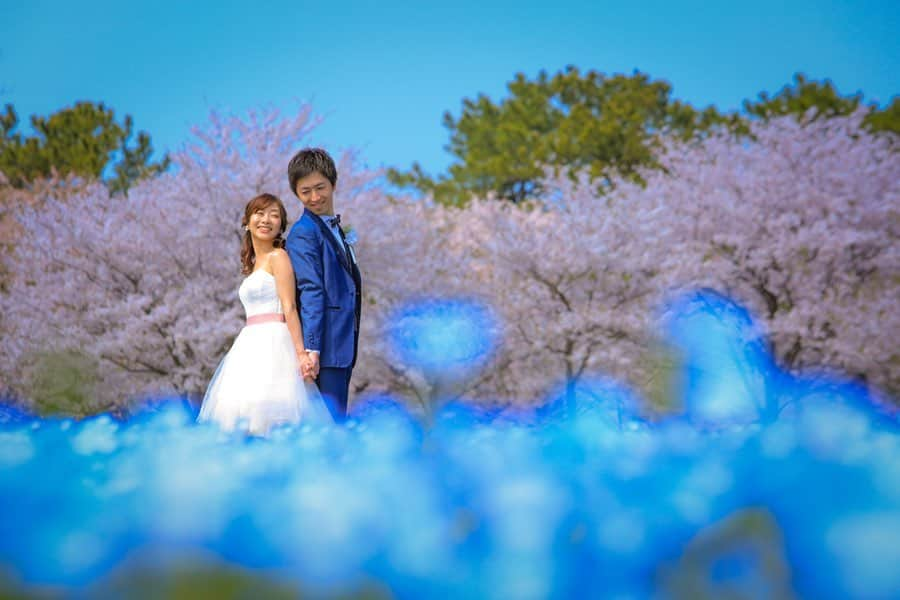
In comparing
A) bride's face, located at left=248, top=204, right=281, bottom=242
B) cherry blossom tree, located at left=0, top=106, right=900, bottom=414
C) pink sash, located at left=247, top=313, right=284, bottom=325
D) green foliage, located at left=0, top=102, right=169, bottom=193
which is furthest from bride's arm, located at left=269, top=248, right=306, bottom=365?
green foliage, located at left=0, top=102, right=169, bottom=193

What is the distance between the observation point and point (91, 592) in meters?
0.61

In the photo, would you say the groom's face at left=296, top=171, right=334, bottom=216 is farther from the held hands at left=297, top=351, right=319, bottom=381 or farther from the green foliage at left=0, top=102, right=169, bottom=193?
the green foliage at left=0, top=102, right=169, bottom=193

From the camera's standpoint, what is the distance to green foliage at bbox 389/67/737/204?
30203 mm

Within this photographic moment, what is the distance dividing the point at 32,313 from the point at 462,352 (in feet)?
26.0

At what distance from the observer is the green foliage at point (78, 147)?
2480 cm

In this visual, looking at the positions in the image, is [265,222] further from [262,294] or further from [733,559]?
[733,559]

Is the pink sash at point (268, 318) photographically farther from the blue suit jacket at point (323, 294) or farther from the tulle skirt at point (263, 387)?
the blue suit jacket at point (323, 294)

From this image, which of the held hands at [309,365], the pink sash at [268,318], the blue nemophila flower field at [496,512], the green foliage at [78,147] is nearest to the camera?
the blue nemophila flower field at [496,512]

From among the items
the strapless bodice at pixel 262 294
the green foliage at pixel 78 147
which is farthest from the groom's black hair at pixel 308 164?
the green foliage at pixel 78 147

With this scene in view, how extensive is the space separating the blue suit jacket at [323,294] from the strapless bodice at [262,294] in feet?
0.96

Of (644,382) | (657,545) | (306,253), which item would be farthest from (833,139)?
(657,545)

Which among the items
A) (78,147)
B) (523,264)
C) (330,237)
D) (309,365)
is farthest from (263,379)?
(78,147)

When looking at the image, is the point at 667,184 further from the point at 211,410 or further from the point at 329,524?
the point at 329,524

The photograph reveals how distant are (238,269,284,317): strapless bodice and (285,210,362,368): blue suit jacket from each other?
292 millimetres
